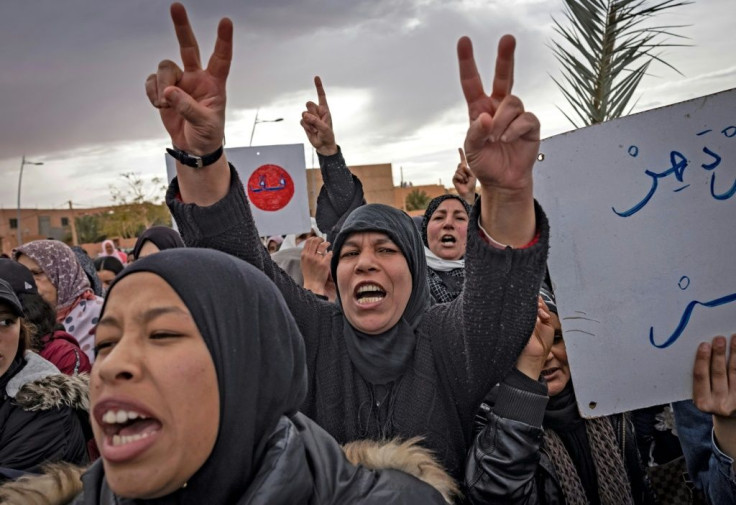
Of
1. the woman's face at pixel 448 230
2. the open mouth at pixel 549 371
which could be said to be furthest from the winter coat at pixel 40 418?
the woman's face at pixel 448 230

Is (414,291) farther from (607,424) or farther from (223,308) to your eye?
(223,308)

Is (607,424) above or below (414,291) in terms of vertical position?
below

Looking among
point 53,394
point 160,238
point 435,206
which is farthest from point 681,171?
point 160,238

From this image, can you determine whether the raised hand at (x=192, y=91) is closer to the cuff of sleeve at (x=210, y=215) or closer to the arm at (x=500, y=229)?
the cuff of sleeve at (x=210, y=215)

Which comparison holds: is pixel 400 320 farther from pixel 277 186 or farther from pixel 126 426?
pixel 277 186

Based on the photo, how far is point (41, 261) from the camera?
4.20 metres

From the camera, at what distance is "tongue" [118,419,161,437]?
119cm

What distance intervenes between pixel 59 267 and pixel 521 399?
3559 millimetres

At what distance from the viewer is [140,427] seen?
120 cm

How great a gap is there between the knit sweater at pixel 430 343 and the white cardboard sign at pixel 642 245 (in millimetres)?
251

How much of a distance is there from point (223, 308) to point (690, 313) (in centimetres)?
139

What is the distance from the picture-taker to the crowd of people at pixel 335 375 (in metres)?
1.23

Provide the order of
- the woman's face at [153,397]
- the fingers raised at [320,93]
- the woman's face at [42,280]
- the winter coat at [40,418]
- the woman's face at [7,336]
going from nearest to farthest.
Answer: the woman's face at [153,397]
the winter coat at [40,418]
the woman's face at [7,336]
the fingers raised at [320,93]
the woman's face at [42,280]

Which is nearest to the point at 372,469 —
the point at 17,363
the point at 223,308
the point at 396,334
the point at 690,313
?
the point at 223,308
